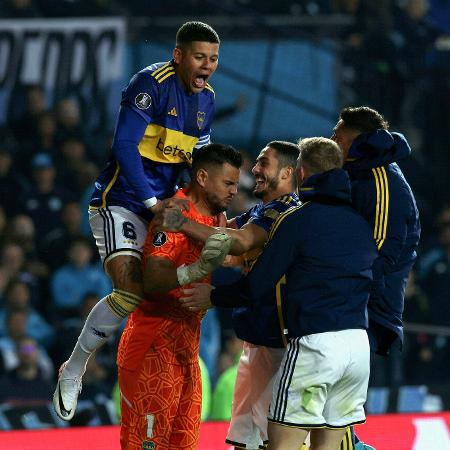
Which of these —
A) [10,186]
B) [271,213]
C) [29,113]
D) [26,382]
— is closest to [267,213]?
[271,213]

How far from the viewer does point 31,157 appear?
25.7ft

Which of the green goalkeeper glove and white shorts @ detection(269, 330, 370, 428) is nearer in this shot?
white shorts @ detection(269, 330, 370, 428)

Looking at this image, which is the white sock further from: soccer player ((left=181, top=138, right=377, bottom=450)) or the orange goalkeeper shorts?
soccer player ((left=181, top=138, right=377, bottom=450))

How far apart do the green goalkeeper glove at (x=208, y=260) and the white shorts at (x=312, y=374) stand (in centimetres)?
38

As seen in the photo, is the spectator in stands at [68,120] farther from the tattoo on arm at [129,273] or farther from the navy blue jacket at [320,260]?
the navy blue jacket at [320,260]

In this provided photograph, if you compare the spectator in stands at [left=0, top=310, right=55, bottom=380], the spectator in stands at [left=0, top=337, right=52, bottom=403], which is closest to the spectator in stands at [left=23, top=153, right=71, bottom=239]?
the spectator in stands at [left=0, top=310, right=55, bottom=380]

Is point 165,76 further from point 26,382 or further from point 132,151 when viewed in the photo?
point 26,382

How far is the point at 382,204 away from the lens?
3.71 meters

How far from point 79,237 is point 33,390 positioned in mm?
1191

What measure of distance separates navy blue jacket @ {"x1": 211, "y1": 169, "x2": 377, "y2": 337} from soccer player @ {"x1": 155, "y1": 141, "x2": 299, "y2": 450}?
25 cm

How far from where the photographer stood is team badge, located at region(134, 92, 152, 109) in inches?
155

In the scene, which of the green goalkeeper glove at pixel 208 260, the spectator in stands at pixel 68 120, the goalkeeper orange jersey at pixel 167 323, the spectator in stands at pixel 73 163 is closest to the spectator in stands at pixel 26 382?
the spectator in stands at pixel 73 163

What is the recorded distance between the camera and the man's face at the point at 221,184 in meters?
3.87

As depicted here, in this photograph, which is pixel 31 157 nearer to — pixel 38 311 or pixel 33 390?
pixel 38 311
